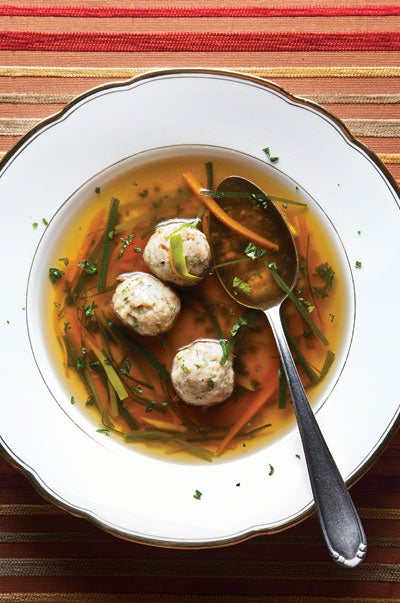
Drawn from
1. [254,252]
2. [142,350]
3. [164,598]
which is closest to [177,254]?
[254,252]

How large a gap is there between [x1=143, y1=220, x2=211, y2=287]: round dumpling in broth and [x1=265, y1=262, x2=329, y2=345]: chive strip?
266 mm

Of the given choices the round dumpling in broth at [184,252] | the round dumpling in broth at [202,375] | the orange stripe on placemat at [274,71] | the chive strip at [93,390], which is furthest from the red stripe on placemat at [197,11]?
the chive strip at [93,390]

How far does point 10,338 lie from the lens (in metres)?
2.27

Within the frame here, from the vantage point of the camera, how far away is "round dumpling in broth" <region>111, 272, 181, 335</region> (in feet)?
7.43

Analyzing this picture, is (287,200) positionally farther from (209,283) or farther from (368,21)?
(368,21)

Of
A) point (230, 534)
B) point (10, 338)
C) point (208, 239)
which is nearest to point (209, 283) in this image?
point (208, 239)

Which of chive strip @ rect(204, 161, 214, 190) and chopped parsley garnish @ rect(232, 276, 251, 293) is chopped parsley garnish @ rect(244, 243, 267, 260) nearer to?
chopped parsley garnish @ rect(232, 276, 251, 293)

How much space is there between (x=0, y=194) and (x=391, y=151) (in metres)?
1.51

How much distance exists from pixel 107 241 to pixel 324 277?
869 millimetres

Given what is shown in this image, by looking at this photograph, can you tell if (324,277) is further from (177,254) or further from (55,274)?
(55,274)

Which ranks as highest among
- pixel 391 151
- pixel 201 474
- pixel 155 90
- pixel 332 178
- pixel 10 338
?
pixel 155 90

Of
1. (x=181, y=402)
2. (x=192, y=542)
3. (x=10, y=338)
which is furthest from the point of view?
(x=181, y=402)

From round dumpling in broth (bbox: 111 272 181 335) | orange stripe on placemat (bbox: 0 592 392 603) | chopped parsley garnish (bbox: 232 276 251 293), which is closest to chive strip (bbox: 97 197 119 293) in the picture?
round dumpling in broth (bbox: 111 272 181 335)

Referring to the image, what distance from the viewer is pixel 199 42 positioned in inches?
94.7
